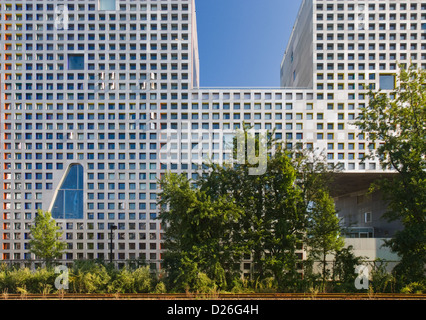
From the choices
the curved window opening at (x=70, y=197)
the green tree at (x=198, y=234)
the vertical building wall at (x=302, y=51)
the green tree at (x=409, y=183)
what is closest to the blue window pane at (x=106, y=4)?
the curved window opening at (x=70, y=197)

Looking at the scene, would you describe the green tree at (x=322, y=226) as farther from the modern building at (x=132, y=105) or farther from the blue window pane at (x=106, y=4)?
the blue window pane at (x=106, y=4)

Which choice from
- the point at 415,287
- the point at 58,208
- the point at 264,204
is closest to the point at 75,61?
the point at 58,208

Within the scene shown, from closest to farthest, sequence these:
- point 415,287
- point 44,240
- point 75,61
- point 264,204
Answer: point 415,287
point 264,204
point 44,240
point 75,61

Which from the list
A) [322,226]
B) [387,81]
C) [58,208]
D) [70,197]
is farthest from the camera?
[70,197]

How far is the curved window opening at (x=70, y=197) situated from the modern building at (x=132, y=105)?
0.12 meters

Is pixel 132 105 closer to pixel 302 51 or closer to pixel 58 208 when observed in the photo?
pixel 58 208

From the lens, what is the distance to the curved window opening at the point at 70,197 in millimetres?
32062

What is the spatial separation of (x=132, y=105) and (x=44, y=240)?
56.3 ft

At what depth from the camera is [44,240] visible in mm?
27312

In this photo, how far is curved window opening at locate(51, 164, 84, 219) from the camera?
32062mm

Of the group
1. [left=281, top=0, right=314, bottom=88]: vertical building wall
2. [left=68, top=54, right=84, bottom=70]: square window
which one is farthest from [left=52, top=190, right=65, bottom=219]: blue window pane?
[left=281, top=0, right=314, bottom=88]: vertical building wall

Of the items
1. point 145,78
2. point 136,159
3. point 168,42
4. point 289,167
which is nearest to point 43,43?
point 145,78

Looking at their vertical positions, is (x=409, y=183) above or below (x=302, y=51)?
below

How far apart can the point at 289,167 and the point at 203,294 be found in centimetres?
866
